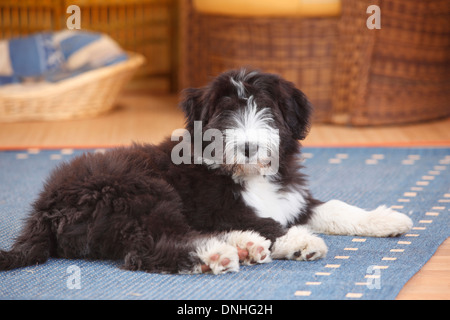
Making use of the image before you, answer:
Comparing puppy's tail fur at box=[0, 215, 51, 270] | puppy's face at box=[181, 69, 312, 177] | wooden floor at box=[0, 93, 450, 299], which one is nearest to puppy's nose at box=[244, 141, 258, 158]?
puppy's face at box=[181, 69, 312, 177]

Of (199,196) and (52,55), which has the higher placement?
(52,55)

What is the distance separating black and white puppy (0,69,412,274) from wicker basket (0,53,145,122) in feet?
10.5

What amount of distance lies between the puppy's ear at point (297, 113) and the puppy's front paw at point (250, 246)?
0.52 m

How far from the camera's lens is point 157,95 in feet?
25.1

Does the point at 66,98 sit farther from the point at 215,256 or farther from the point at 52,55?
the point at 215,256

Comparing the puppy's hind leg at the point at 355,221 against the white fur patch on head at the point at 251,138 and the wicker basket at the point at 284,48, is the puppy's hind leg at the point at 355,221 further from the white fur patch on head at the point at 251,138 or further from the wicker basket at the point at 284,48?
the wicker basket at the point at 284,48

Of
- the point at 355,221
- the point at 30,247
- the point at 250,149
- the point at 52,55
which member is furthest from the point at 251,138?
the point at 52,55

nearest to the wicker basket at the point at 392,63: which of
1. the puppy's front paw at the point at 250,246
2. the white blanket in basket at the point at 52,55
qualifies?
the white blanket in basket at the point at 52,55

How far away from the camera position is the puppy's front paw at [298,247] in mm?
2906

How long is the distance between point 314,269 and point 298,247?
119mm

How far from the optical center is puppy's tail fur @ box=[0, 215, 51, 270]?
283 centimetres

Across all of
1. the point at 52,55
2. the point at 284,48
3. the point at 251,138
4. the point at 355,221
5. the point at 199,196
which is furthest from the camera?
the point at 52,55

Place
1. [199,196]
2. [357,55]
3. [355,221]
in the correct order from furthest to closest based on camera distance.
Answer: [357,55], [355,221], [199,196]

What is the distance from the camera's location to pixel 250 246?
2844 mm
